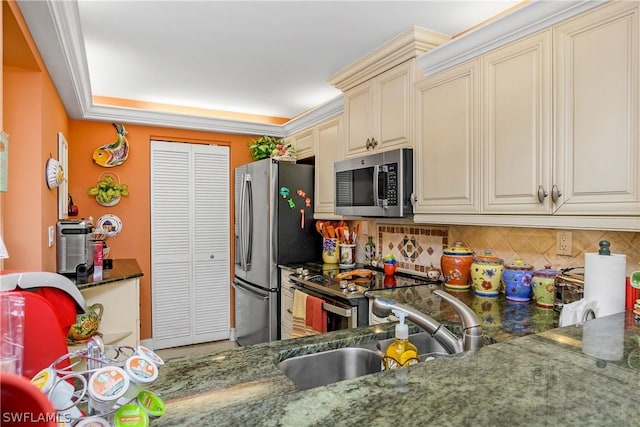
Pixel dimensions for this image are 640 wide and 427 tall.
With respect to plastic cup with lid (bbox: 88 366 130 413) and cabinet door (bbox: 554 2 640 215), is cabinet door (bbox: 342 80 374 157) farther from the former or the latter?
plastic cup with lid (bbox: 88 366 130 413)

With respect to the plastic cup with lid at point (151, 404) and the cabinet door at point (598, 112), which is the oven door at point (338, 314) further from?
the plastic cup with lid at point (151, 404)

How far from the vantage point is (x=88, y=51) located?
8.43ft

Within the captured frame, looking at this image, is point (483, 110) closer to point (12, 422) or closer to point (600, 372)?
point (600, 372)

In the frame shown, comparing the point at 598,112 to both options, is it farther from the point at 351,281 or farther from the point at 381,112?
the point at 351,281

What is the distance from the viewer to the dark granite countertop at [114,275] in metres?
2.41

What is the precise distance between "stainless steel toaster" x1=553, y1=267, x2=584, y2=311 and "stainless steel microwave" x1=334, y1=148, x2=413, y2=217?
0.88 m

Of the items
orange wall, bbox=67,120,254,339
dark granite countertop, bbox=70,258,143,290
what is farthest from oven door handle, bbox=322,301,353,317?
orange wall, bbox=67,120,254,339

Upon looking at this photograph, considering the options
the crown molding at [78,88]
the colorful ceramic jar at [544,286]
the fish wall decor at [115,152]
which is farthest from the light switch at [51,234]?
the colorful ceramic jar at [544,286]

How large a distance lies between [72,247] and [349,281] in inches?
73.1

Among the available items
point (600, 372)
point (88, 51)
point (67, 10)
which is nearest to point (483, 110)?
point (600, 372)

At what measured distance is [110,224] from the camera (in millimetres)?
3762

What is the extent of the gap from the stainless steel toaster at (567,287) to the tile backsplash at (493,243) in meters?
0.14

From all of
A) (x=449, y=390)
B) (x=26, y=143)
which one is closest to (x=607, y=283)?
(x=449, y=390)

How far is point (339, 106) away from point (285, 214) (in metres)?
1.05
